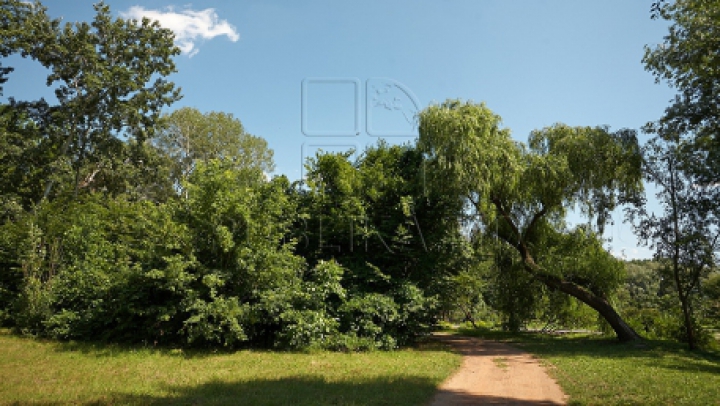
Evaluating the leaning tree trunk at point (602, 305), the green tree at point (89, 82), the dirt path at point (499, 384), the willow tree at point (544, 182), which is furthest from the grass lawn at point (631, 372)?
the green tree at point (89, 82)

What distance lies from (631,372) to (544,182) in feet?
27.6

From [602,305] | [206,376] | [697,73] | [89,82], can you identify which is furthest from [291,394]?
[89,82]

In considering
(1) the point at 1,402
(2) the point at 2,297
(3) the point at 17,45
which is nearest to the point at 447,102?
(1) the point at 1,402

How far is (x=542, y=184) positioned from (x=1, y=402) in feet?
57.8

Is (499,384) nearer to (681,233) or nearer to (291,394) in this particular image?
(291,394)

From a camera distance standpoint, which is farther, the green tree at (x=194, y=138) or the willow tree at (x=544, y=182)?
the green tree at (x=194, y=138)

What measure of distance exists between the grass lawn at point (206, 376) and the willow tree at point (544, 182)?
6951 millimetres

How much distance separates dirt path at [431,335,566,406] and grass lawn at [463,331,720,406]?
0.42 metres

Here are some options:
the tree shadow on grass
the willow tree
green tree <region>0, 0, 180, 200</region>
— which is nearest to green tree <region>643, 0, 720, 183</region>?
the willow tree

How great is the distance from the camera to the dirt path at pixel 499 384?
28.3ft

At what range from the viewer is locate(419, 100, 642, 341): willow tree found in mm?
17312

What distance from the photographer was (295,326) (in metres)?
14.0

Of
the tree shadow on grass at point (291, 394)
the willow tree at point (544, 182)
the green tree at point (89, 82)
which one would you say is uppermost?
the green tree at point (89, 82)

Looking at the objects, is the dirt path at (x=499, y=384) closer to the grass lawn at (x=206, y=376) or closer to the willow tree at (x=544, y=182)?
the grass lawn at (x=206, y=376)
